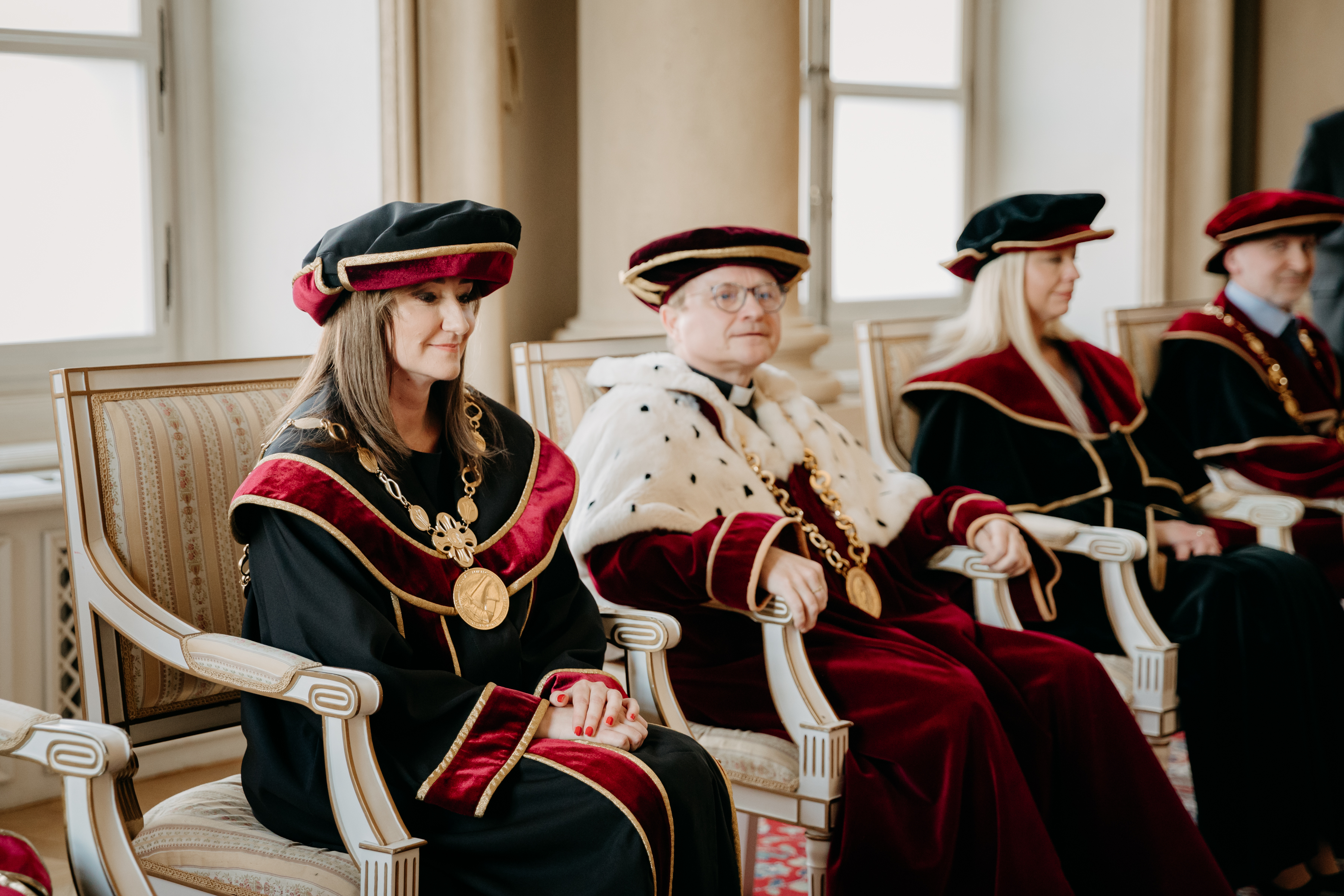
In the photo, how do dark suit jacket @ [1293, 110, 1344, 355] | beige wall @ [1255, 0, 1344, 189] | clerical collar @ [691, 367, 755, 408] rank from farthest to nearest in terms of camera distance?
beige wall @ [1255, 0, 1344, 189], dark suit jacket @ [1293, 110, 1344, 355], clerical collar @ [691, 367, 755, 408]

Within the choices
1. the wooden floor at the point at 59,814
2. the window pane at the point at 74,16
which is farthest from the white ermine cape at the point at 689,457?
the window pane at the point at 74,16

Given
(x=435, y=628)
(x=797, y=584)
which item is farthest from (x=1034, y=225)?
(x=435, y=628)

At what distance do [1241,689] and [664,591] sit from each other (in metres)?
1.24

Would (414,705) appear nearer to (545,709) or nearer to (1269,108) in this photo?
(545,709)

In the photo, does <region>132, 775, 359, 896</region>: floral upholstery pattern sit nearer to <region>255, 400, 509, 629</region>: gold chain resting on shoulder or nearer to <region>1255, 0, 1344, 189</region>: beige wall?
<region>255, 400, 509, 629</region>: gold chain resting on shoulder

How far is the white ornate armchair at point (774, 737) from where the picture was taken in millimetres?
1911

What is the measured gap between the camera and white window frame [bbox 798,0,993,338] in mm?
4613

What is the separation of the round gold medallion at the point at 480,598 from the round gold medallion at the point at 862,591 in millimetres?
784

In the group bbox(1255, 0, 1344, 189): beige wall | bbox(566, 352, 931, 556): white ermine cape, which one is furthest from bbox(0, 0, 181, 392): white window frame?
bbox(1255, 0, 1344, 189): beige wall

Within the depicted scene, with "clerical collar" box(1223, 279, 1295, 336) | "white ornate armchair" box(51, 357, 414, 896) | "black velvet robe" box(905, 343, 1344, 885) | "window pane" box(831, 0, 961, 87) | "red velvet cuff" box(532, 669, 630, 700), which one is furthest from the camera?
"window pane" box(831, 0, 961, 87)

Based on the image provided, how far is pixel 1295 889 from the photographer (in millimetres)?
2508

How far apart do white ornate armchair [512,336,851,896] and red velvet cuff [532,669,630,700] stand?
7.9 inches

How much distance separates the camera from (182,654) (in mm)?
1666

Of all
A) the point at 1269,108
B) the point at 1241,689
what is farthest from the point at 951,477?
the point at 1269,108
